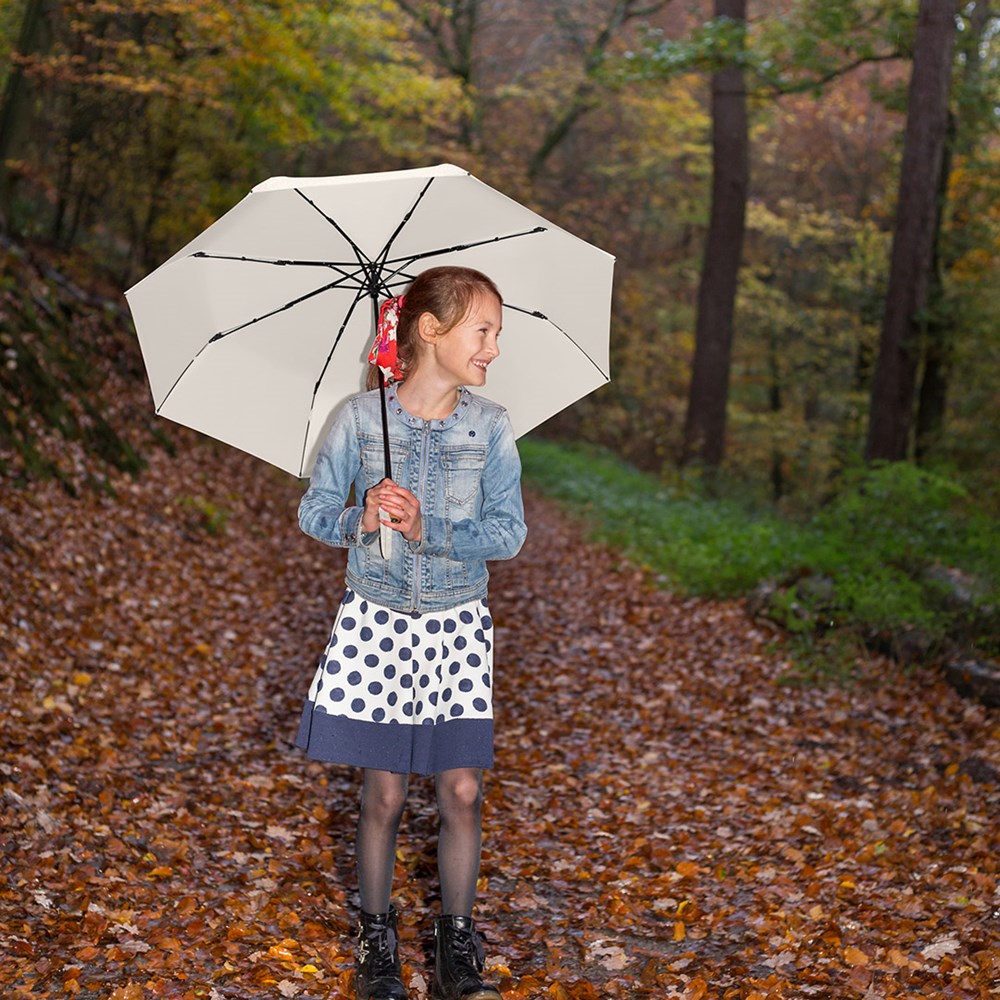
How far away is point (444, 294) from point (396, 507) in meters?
0.62

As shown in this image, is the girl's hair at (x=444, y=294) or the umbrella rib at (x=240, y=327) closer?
the girl's hair at (x=444, y=294)

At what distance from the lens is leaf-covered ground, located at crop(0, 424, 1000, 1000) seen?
3.81 metres

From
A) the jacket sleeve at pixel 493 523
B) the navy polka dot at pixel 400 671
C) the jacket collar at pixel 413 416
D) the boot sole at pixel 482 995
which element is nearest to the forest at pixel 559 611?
the boot sole at pixel 482 995

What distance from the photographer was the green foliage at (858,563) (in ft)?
24.9

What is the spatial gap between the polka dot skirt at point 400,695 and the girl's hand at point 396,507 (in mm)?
306

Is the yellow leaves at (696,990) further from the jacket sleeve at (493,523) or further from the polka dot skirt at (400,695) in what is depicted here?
the jacket sleeve at (493,523)

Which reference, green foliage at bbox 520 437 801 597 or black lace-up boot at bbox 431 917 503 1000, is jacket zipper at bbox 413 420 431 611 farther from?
green foliage at bbox 520 437 801 597

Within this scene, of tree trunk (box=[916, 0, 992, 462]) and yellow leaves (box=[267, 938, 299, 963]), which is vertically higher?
tree trunk (box=[916, 0, 992, 462])

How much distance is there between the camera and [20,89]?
514 inches

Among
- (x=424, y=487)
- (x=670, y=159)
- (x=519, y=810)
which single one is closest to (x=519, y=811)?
(x=519, y=810)

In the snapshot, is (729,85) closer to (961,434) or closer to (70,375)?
(961,434)

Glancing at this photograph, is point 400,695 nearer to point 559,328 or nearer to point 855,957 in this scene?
point 559,328

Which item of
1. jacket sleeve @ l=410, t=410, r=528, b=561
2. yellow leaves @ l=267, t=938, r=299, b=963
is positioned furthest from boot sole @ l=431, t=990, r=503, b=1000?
jacket sleeve @ l=410, t=410, r=528, b=561

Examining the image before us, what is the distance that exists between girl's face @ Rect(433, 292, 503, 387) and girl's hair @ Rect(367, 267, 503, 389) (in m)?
0.02
